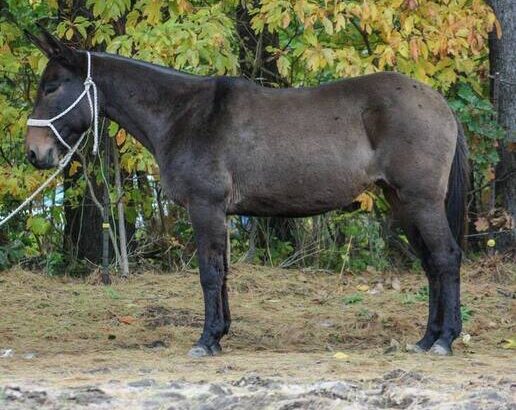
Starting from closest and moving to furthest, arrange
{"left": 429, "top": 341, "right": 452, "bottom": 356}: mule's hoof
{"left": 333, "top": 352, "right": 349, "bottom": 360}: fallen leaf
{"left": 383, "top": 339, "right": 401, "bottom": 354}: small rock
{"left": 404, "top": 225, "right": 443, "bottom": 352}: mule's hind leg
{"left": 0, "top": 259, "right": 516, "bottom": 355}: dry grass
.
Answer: {"left": 333, "top": 352, "right": 349, "bottom": 360}: fallen leaf
{"left": 429, "top": 341, "right": 452, "bottom": 356}: mule's hoof
{"left": 383, "top": 339, "right": 401, "bottom": 354}: small rock
{"left": 404, "top": 225, "right": 443, "bottom": 352}: mule's hind leg
{"left": 0, "top": 259, "right": 516, "bottom": 355}: dry grass

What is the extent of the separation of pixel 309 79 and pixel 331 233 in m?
1.74

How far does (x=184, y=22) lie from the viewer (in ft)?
32.7

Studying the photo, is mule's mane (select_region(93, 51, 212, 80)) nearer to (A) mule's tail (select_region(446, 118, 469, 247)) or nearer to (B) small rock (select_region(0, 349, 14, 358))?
(A) mule's tail (select_region(446, 118, 469, 247))

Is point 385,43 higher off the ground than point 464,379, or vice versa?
point 385,43

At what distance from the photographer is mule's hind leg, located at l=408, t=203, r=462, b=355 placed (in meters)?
7.99

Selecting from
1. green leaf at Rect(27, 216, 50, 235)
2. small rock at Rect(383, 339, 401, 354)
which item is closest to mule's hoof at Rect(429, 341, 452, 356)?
small rock at Rect(383, 339, 401, 354)

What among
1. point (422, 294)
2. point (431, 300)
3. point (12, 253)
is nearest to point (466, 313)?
point (422, 294)

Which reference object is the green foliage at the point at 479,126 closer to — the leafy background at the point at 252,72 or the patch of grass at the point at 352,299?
the leafy background at the point at 252,72

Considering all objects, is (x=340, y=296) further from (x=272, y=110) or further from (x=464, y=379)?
(x=464, y=379)

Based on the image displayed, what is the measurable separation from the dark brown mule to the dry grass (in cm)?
79

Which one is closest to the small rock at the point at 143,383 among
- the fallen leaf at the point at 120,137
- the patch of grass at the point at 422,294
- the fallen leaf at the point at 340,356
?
the fallen leaf at the point at 340,356

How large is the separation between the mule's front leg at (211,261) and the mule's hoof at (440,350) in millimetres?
1502

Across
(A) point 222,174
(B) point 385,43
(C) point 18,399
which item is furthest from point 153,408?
(B) point 385,43

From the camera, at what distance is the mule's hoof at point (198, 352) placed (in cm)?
785
